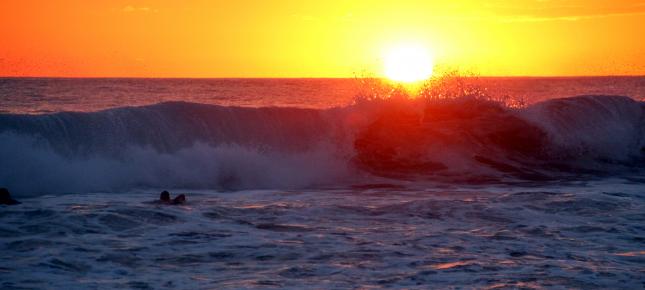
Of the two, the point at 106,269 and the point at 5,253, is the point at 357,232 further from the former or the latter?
the point at 5,253

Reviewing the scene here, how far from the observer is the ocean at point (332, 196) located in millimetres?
7973

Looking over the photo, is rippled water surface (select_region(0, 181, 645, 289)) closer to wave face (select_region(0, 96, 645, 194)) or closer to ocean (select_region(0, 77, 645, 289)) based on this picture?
ocean (select_region(0, 77, 645, 289))

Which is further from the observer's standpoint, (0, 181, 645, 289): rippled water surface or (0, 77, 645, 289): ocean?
(0, 77, 645, 289): ocean

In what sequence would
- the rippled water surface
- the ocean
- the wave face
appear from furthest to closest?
the wave face < the ocean < the rippled water surface

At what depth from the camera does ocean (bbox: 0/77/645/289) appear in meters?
7.97

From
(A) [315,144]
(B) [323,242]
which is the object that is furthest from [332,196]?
(A) [315,144]

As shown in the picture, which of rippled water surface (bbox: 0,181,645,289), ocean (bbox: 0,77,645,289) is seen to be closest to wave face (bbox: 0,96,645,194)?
ocean (bbox: 0,77,645,289)

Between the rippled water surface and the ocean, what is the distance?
0.12ft

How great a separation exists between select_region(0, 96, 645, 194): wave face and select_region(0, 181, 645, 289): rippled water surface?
2.61 metres

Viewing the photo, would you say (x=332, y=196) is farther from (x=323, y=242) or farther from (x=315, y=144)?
(x=315, y=144)

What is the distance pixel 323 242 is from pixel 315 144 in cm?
1044

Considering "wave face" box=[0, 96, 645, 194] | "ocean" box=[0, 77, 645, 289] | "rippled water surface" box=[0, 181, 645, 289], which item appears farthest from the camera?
"wave face" box=[0, 96, 645, 194]

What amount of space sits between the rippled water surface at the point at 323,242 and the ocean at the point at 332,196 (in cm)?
4

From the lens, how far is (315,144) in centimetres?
1973
